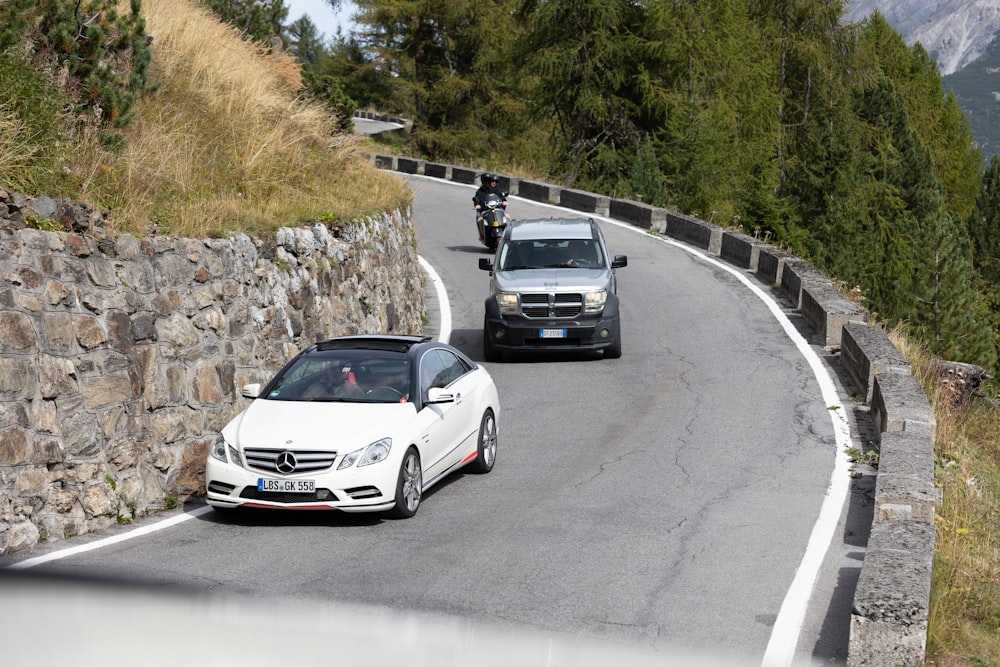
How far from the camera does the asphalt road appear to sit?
7574 mm

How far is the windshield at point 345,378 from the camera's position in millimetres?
11273

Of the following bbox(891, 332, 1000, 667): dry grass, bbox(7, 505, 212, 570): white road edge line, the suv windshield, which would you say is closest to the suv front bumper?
the suv windshield

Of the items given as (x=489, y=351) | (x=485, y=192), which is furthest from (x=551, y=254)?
(x=485, y=192)

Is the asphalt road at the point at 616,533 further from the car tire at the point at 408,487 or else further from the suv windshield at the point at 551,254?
the suv windshield at the point at 551,254

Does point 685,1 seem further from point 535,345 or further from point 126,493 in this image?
point 126,493

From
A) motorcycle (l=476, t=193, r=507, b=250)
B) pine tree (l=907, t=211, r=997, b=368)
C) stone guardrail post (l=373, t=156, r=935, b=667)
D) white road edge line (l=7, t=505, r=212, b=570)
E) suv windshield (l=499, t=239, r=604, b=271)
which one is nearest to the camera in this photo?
stone guardrail post (l=373, t=156, r=935, b=667)

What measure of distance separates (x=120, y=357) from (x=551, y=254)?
9790 millimetres

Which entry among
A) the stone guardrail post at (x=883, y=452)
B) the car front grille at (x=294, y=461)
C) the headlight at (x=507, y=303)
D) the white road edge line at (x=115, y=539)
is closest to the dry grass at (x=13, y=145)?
the white road edge line at (x=115, y=539)

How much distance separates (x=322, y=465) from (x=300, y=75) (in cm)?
2025

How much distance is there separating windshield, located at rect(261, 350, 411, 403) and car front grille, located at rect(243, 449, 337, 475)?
1.10 meters

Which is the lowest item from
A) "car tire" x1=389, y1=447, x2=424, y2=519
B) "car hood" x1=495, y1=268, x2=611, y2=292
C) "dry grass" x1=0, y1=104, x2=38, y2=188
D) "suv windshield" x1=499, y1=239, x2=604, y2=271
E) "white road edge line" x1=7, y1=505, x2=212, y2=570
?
"white road edge line" x1=7, y1=505, x2=212, y2=570

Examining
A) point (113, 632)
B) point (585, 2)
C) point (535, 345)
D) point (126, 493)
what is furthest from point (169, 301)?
point (585, 2)

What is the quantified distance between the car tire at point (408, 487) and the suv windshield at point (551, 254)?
8743 millimetres

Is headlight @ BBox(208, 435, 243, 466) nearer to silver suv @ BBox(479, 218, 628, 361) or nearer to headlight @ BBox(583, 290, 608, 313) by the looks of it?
silver suv @ BBox(479, 218, 628, 361)
